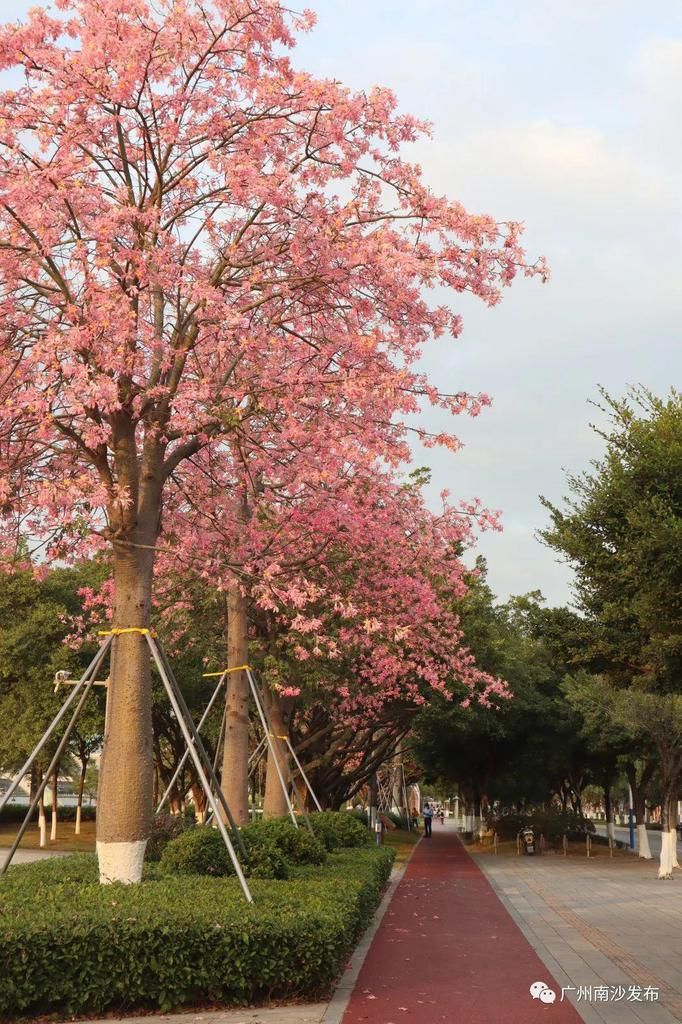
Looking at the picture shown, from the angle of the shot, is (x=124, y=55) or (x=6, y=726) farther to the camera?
(x=6, y=726)

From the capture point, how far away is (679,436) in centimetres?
1538

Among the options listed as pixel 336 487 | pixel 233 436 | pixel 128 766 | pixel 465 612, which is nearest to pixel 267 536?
pixel 336 487

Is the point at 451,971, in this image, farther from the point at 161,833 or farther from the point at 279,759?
the point at 279,759

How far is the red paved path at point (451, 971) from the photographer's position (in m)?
9.52

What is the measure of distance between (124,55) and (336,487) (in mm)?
6614

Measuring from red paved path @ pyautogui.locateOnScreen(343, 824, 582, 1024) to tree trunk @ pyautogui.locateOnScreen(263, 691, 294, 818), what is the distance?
3896 millimetres

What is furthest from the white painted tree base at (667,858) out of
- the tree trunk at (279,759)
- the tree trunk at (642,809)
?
the tree trunk at (279,759)

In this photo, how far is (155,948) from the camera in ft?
30.8

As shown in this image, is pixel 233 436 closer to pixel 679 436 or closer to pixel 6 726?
pixel 679 436

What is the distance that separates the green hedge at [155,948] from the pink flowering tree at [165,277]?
2.08 metres

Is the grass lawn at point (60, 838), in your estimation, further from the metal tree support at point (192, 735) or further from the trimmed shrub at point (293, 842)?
the metal tree support at point (192, 735)

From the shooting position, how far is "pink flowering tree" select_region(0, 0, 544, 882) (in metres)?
12.2

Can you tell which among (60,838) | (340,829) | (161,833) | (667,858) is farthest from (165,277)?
(60,838)

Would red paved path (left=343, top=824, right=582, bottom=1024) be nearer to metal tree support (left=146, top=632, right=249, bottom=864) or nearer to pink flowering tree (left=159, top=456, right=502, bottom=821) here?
metal tree support (left=146, top=632, right=249, bottom=864)
